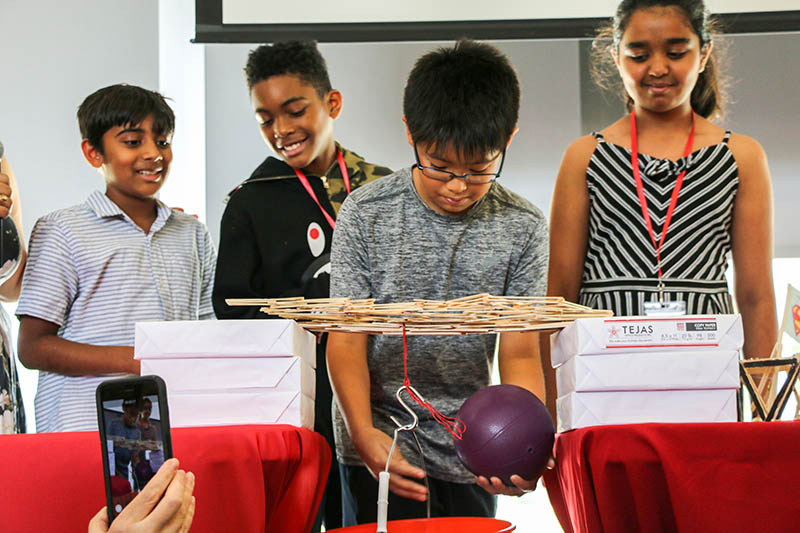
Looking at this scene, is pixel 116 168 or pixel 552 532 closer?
pixel 116 168

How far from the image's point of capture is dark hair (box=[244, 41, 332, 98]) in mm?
2426

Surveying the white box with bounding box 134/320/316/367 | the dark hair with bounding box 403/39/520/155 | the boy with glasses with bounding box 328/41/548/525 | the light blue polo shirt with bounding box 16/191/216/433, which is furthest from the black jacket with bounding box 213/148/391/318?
the white box with bounding box 134/320/316/367

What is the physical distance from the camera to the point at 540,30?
3.43m

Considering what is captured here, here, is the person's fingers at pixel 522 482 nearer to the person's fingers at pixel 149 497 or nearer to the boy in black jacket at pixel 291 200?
the person's fingers at pixel 149 497

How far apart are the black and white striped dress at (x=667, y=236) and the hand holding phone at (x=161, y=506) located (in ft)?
4.24

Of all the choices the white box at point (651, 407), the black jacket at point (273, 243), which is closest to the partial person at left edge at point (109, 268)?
the black jacket at point (273, 243)

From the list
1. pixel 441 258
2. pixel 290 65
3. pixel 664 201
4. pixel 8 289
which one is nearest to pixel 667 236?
pixel 664 201

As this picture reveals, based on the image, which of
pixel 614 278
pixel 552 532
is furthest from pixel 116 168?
pixel 552 532

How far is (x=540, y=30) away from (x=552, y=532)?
81.9 inches

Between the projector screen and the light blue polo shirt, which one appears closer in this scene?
the light blue polo shirt

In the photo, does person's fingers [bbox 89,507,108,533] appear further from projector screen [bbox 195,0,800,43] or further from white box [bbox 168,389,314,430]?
projector screen [bbox 195,0,800,43]

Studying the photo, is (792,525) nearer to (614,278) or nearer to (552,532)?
(614,278)

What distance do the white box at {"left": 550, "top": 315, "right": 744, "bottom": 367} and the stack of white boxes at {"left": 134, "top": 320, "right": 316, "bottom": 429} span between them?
1.41 ft

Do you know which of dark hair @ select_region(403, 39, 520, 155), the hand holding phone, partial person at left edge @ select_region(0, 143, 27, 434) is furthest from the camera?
partial person at left edge @ select_region(0, 143, 27, 434)
